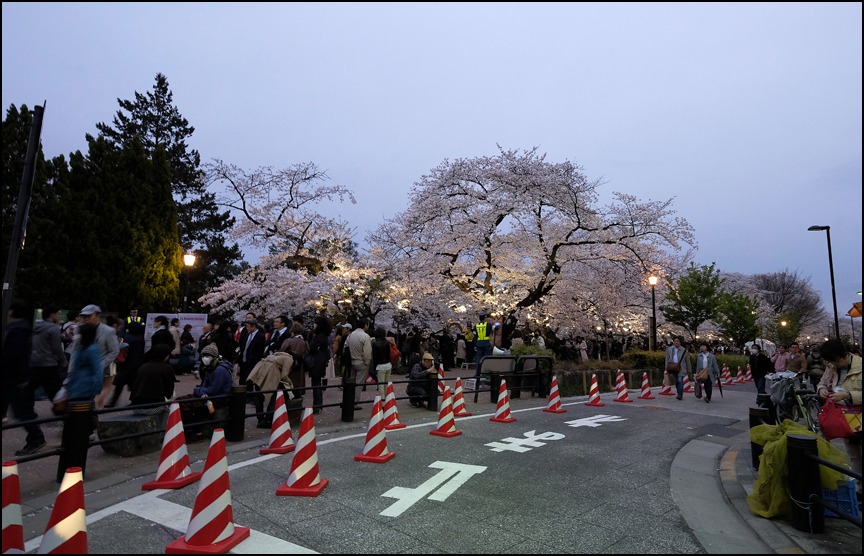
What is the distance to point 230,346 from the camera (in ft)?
43.2

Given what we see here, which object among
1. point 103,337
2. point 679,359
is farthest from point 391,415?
point 679,359

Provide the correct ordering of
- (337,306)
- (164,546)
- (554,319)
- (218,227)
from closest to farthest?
1. (164,546)
2. (337,306)
3. (554,319)
4. (218,227)

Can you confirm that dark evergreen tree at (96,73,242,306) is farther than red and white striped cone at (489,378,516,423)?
Yes

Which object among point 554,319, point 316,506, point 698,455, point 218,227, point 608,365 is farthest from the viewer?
point 218,227

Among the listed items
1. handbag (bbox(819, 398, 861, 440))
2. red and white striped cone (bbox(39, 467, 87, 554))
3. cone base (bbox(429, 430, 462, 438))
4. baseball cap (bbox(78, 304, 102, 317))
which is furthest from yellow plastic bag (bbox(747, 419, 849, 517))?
baseball cap (bbox(78, 304, 102, 317))

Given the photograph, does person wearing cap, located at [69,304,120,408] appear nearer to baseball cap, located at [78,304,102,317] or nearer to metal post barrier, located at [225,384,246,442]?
baseball cap, located at [78,304,102,317]

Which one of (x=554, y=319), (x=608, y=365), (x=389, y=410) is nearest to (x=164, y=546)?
(x=389, y=410)

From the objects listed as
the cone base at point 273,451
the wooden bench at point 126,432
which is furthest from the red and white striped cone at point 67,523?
the cone base at point 273,451

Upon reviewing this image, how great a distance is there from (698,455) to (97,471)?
8380 mm

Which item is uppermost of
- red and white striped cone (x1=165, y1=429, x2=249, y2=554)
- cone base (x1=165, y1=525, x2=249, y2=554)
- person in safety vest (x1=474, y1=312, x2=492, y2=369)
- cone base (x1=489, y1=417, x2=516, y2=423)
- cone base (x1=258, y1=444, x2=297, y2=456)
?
person in safety vest (x1=474, y1=312, x2=492, y2=369)

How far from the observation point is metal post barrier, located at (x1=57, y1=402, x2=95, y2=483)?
5246mm

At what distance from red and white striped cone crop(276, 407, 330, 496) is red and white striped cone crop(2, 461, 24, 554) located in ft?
6.94

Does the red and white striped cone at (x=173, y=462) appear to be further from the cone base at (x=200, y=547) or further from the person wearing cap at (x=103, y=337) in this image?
the person wearing cap at (x=103, y=337)

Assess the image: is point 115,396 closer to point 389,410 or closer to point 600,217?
point 389,410
